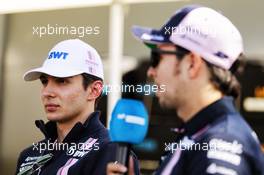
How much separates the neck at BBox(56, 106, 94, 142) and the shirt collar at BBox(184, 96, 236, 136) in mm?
554

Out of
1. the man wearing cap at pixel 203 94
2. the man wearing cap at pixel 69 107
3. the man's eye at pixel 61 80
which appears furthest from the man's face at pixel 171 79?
the man's eye at pixel 61 80

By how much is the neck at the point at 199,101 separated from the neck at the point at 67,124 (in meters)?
0.52

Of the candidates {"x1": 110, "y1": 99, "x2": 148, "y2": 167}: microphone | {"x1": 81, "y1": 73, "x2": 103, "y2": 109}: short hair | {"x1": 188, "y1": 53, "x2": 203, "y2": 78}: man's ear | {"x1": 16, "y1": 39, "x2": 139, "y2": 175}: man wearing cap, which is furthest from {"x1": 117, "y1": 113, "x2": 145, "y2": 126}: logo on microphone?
{"x1": 81, "y1": 73, "x2": 103, "y2": 109}: short hair

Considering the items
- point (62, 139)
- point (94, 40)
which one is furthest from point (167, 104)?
point (94, 40)

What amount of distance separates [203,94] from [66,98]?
0.59 m

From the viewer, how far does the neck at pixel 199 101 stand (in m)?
1.02

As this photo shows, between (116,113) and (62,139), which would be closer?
(116,113)

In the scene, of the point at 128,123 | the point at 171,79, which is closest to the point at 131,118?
the point at 128,123

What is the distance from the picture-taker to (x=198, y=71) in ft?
3.36

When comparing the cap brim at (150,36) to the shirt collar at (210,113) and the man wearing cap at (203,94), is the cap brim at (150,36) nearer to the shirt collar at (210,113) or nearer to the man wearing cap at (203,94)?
the man wearing cap at (203,94)

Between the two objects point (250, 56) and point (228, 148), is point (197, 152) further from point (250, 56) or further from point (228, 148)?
point (250, 56)

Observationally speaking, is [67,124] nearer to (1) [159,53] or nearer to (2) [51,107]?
(2) [51,107]

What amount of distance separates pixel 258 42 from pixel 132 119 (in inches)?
34.8

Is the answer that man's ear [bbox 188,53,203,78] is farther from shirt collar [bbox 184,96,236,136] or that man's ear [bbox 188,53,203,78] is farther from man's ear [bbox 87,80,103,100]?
man's ear [bbox 87,80,103,100]
